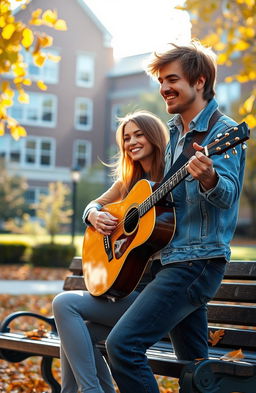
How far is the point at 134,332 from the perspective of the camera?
3.06 m

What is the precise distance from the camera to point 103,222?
149 inches

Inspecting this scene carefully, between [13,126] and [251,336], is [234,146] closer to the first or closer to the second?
[251,336]

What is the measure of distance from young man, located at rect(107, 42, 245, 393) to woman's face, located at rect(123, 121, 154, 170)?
0.55 meters

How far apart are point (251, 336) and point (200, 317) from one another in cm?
64

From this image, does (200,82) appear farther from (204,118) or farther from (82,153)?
(82,153)

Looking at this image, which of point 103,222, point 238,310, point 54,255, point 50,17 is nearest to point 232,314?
point 238,310

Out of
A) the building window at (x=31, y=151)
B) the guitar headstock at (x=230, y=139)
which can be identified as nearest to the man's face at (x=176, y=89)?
the guitar headstock at (x=230, y=139)

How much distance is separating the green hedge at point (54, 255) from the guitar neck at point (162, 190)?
596 inches

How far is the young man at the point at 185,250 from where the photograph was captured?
3.06 metres

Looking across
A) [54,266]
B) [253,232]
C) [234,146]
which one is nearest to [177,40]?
[234,146]

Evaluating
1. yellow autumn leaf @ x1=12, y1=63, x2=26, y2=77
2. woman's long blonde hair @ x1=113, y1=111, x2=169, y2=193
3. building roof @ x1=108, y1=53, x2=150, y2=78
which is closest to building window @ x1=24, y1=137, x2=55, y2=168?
building roof @ x1=108, y1=53, x2=150, y2=78

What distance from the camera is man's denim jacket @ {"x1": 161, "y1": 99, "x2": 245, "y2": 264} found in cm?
300

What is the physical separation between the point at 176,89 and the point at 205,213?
1.93ft

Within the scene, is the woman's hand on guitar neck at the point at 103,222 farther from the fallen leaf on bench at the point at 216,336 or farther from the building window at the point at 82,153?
the building window at the point at 82,153
